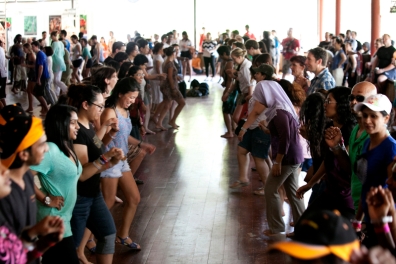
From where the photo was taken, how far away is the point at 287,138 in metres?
5.65

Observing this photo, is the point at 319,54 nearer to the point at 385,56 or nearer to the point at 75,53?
the point at 385,56

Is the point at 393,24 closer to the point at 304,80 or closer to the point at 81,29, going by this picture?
the point at 81,29

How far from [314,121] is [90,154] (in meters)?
1.74

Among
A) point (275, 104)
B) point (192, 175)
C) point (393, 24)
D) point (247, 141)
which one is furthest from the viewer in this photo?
point (393, 24)

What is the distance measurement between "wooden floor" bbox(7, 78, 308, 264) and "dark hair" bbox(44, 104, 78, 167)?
5.74ft

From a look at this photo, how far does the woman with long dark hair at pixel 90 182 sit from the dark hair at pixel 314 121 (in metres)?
1.59

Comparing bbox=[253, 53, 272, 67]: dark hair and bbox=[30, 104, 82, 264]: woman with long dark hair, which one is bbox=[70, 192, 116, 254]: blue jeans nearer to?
bbox=[30, 104, 82, 264]: woman with long dark hair

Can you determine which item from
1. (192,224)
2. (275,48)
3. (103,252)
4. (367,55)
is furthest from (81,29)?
(103,252)

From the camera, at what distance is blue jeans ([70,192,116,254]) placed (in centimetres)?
446

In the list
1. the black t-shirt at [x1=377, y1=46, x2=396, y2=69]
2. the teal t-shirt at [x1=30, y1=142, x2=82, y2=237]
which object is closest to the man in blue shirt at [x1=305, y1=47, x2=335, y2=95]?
the teal t-shirt at [x1=30, y1=142, x2=82, y2=237]

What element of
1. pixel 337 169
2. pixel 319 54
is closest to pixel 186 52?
pixel 319 54

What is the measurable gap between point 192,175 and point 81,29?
15.2 metres

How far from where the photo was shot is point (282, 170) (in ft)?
18.9

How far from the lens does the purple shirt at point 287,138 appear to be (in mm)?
5645
